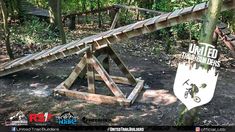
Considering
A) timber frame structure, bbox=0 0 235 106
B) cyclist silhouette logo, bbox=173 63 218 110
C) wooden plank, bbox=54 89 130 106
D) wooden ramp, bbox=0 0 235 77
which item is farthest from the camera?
wooden plank, bbox=54 89 130 106

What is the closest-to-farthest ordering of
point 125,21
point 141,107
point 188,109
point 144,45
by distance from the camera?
1. point 188,109
2. point 141,107
3. point 144,45
4. point 125,21

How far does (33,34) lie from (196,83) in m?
6.75

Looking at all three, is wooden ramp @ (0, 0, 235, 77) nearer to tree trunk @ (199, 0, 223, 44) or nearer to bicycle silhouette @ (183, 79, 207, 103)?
tree trunk @ (199, 0, 223, 44)

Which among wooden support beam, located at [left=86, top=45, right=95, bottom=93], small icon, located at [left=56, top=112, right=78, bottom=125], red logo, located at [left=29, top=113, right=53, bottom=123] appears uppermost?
wooden support beam, located at [left=86, top=45, right=95, bottom=93]

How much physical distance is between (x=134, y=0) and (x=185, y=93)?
8.01 meters

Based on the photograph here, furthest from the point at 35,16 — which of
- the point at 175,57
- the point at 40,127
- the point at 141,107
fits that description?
the point at 40,127

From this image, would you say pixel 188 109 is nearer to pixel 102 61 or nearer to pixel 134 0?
pixel 102 61

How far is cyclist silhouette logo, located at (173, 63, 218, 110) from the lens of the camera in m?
4.36

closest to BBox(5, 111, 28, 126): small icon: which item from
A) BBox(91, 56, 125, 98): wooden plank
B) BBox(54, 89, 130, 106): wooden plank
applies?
BBox(54, 89, 130, 106): wooden plank

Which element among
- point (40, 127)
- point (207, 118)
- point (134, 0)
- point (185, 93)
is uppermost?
point (134, 0)

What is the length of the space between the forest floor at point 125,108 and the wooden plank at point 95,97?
11 centimetres

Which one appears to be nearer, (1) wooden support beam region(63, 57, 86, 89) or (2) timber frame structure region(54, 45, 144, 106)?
(2) timber frame structure region(54, 45, 144, 106)

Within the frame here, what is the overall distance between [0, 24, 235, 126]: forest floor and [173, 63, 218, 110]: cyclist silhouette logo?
775 mm

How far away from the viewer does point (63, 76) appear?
22.9 feet
